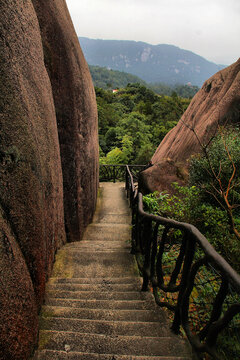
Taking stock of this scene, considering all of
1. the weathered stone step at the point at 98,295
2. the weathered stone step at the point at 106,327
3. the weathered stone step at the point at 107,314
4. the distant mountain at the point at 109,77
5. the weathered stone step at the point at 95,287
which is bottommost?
the weathered stone step at the point at 95,287

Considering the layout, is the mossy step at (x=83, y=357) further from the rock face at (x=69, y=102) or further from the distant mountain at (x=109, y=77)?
the distant mountain at (x=109, y=77)

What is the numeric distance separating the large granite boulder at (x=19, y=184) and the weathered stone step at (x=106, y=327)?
0.25 metres

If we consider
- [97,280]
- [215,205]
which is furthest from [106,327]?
[215,205]

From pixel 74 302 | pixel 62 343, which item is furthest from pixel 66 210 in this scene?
pixel 62 343

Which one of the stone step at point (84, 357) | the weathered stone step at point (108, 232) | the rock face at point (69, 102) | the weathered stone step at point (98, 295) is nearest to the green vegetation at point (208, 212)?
the weathered stone step at point (98, 295)

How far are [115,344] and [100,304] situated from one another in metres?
0.63

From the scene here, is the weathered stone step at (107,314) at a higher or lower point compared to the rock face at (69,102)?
lower

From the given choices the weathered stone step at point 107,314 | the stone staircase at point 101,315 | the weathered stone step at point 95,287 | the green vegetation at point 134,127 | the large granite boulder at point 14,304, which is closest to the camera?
the large granite boulder at point 14,304

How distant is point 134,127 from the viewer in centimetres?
2016

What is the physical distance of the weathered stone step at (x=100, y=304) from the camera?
232 cm

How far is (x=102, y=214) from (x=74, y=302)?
188 inches

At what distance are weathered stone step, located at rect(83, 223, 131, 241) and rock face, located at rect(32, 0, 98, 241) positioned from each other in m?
0.42

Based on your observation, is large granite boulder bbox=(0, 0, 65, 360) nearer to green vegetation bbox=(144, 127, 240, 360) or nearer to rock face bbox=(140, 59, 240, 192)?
green vegetation bbox=(144, 127, 240, 360)

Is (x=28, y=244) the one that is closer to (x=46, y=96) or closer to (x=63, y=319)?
(x=63, y=319)
